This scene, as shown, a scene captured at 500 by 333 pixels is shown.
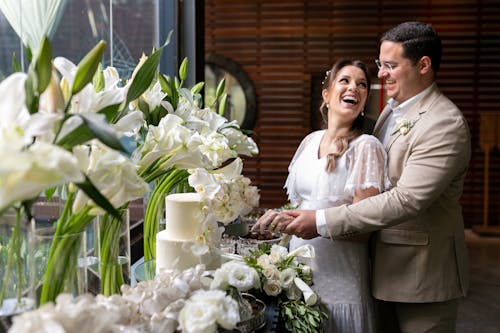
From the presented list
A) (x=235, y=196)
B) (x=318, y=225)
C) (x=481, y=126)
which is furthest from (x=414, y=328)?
(x=481, y=126)

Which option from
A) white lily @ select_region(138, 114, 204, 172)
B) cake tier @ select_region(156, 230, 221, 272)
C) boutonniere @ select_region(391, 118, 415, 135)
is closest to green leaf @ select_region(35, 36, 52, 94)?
white lily @ select_region(138, 114, 204, 172)

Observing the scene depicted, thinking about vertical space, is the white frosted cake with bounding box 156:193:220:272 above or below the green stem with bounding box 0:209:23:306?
below

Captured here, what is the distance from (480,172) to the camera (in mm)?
7625

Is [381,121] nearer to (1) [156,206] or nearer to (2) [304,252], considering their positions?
(2) [304,252]

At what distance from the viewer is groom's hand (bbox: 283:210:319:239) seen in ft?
7.28

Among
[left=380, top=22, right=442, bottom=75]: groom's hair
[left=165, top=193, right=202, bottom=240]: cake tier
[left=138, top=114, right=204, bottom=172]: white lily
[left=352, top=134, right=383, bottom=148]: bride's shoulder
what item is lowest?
[left=165, top=193, right=202, bottom=240]: cake tier

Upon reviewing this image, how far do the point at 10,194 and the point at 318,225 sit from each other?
1572 millimetres

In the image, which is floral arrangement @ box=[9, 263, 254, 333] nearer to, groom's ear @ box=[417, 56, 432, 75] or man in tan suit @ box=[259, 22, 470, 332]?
man in tan suit @ box=[259, 22, 470, 332]

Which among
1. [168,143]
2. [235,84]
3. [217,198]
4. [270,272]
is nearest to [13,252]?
[168,143]

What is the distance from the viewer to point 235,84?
305 inches

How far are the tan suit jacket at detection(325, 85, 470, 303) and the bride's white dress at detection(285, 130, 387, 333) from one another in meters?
0.07

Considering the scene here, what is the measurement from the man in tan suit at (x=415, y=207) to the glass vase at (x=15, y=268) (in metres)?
1.27

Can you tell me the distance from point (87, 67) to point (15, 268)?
37 centimetres

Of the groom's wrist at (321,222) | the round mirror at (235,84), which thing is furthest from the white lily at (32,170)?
the round mirror at (235,84)
